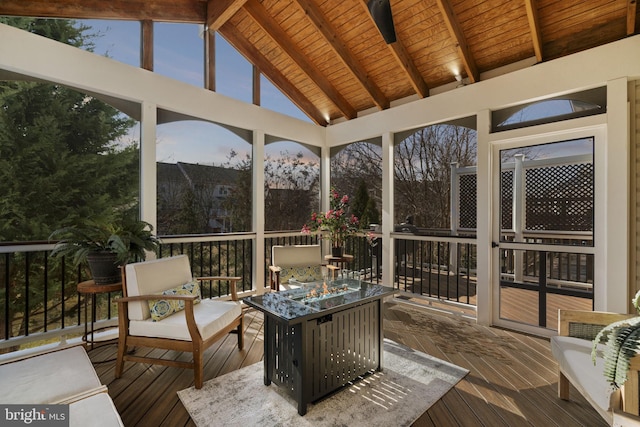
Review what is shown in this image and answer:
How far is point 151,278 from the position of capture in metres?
2.64

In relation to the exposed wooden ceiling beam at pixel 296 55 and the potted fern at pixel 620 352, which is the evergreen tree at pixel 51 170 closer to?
the exposed wooden ceiling beam at pixel 296 55

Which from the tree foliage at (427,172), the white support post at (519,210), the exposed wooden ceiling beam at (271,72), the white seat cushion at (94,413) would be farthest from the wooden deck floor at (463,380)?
the exposed wooden ceiling beam at (271,72)

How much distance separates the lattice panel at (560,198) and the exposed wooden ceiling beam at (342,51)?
2400 millimetres

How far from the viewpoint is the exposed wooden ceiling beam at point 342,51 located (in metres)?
3.80

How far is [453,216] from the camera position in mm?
4531

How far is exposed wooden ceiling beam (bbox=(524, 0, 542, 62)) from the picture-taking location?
297 cm

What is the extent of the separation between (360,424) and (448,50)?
4.13 meters

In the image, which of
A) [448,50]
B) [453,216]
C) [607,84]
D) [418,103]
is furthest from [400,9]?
[453,216]

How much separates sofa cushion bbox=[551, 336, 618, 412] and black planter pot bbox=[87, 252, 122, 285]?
359 cm

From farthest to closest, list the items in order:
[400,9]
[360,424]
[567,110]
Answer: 1. [400,9]
2. [567,110]
3. [360,424]

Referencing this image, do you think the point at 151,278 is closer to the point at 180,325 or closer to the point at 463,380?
the point at 180,325

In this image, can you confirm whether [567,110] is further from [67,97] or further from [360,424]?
[67,97]

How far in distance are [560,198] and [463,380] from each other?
2334 mm

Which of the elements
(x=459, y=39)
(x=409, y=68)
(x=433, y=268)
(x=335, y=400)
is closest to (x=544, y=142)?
(x=459, y=39)
